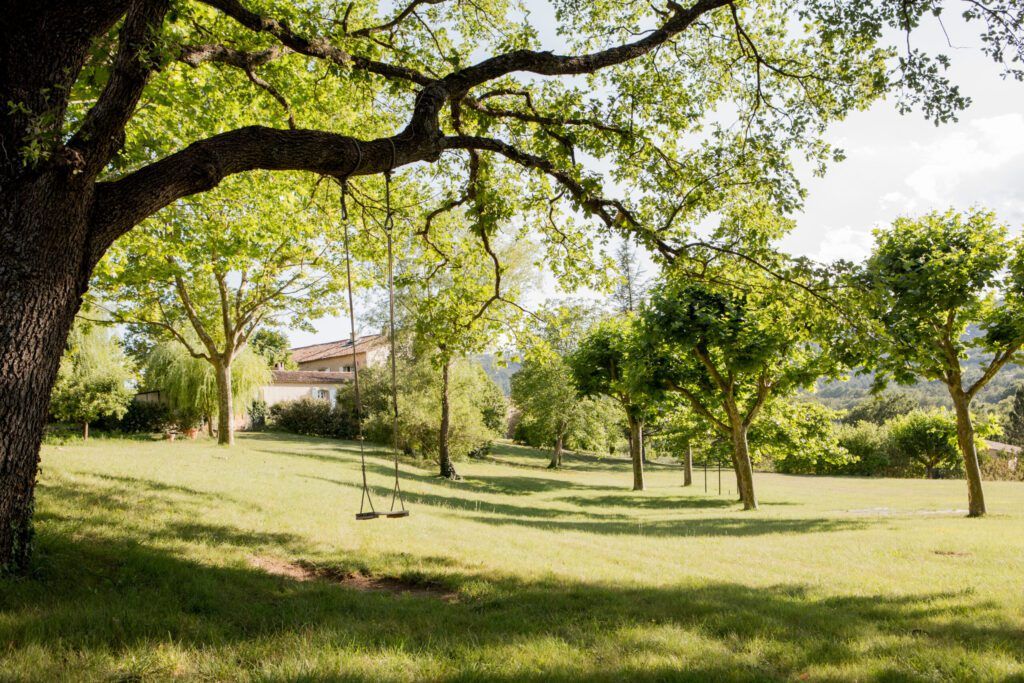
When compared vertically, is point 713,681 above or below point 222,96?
below

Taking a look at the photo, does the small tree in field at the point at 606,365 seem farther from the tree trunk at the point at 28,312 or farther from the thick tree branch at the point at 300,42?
the tree trunk at the point at 28,312

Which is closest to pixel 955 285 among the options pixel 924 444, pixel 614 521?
pixel 614 521

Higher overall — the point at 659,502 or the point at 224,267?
the point at 224,267

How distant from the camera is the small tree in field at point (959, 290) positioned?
12.5 metres

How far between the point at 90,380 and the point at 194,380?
6668mm

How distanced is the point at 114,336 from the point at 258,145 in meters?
26.0

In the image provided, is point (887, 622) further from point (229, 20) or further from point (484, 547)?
point (229, 20)

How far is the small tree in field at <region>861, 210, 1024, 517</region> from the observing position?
12.5 metres

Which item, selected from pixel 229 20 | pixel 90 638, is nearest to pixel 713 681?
pixel 90 638

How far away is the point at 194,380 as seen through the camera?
1149 inches

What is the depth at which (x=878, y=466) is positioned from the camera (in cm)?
4556

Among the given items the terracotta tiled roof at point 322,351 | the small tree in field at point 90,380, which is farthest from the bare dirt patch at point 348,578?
the terracotta tiled roof at point 322,351

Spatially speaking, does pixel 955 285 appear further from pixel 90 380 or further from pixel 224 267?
pixel 90 380

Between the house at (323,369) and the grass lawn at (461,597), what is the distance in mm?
29202
